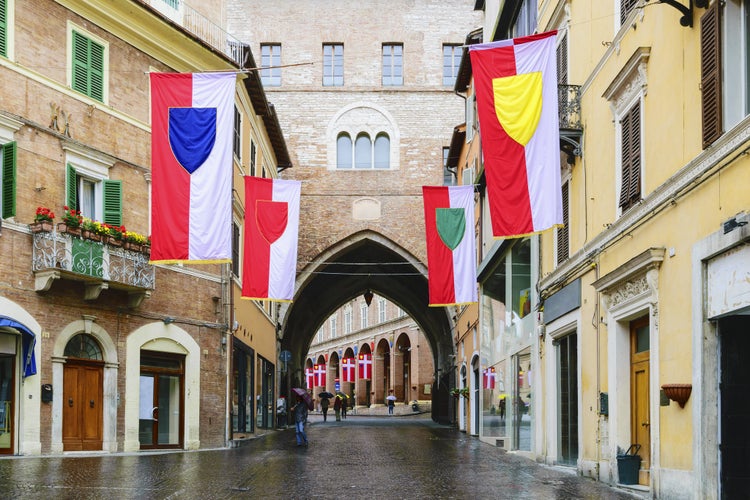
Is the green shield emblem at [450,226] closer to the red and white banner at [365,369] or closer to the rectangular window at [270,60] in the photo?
the rectangular window at [270,60]

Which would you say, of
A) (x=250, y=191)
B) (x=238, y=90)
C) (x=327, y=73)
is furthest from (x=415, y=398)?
(x=250, y=191)

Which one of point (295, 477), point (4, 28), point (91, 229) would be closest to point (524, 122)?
point (295, 477)

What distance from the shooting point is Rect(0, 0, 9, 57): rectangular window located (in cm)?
1755

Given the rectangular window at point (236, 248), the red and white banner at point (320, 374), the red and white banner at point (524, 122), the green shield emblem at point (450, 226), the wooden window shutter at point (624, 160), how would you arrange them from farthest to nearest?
Result: the red and white banner at point (320, 374), the rectangular window at point (236, 248), the green shield emblem at point (450, 226), the wooden window shutter at point (624, 160), the red and white banner at point (524, 122)

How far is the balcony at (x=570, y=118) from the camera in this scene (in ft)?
51.6

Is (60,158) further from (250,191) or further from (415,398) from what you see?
(415,398)

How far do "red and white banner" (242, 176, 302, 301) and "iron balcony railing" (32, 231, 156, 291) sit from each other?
206 centimetres

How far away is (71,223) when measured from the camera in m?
18.4

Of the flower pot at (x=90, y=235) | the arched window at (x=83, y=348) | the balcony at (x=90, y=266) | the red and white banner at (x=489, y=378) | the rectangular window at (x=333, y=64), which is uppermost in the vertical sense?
the rectangular window at (x=333, y=64)

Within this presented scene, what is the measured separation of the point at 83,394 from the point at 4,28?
6959 mm

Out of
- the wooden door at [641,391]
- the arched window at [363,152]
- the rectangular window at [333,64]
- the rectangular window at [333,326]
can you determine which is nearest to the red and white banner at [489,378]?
the wooden door at [641,391]

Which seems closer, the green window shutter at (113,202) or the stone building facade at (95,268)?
the stone building facade at (95,268)

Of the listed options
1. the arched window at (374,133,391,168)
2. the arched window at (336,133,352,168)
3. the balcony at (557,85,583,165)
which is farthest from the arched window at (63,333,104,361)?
the arched window at (374,133,391,168)

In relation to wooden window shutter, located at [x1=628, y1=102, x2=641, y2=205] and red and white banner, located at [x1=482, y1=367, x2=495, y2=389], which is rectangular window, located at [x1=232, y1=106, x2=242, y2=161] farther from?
wooden window shutter, located at [x1=628, y1=102, x2=641, y2=205]
